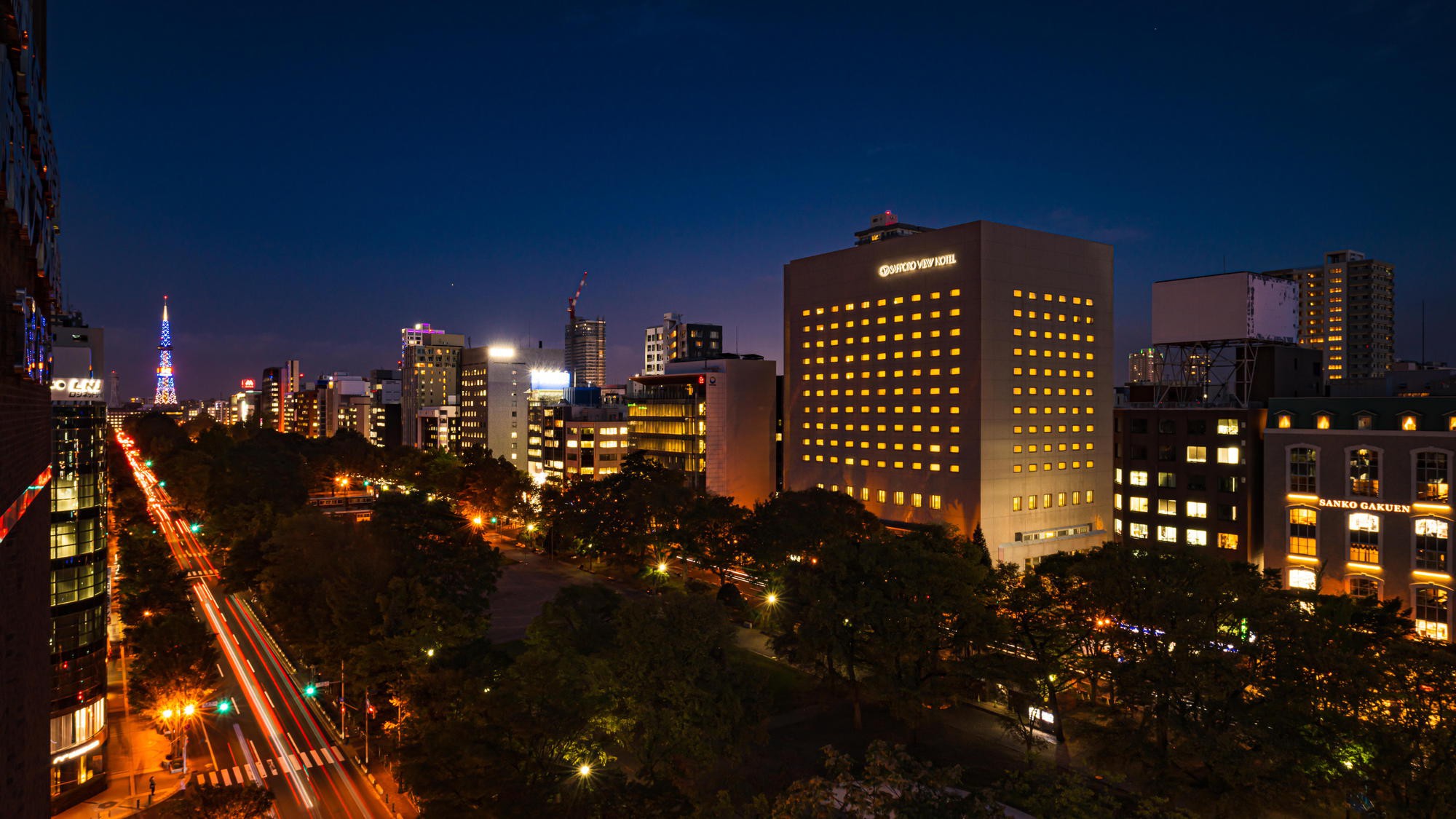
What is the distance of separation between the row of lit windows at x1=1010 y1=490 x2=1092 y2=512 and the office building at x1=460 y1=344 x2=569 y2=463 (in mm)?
121057

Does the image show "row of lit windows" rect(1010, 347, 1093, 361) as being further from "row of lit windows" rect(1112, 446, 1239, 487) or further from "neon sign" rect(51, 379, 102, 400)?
"neon sign" rect(51, 379, 102, 400)

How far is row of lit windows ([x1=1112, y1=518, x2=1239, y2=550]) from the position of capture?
81.0m

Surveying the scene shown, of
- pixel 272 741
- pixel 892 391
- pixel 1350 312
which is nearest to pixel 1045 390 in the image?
pixel 892 391

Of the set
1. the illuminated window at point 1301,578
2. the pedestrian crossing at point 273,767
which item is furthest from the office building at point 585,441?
the illuminated window at point 1301,578

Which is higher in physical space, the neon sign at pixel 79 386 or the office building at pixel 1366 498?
the neon sign at pixel 79 386

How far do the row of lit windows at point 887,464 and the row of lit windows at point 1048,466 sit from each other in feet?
26.0

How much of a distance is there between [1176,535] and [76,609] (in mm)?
98563

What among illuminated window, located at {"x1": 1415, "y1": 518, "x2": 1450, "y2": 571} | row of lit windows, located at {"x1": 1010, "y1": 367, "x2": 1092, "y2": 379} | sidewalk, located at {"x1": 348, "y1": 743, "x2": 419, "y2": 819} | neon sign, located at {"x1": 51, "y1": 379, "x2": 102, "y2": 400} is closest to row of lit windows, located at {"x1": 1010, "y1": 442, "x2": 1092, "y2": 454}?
row of lit windows, located at {"x1": 1010, "y1": 367, "x2": 1092, "y2": 379}

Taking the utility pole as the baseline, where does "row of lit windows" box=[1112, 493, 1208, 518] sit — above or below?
above

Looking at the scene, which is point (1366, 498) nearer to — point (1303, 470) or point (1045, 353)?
point (1303, 470)

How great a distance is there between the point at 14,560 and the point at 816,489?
230 feet

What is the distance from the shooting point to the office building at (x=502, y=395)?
187 metres

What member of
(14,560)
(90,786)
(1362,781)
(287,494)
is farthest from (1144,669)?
(287,494)

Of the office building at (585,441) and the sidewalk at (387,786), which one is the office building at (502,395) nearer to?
the office building at (585,441)
